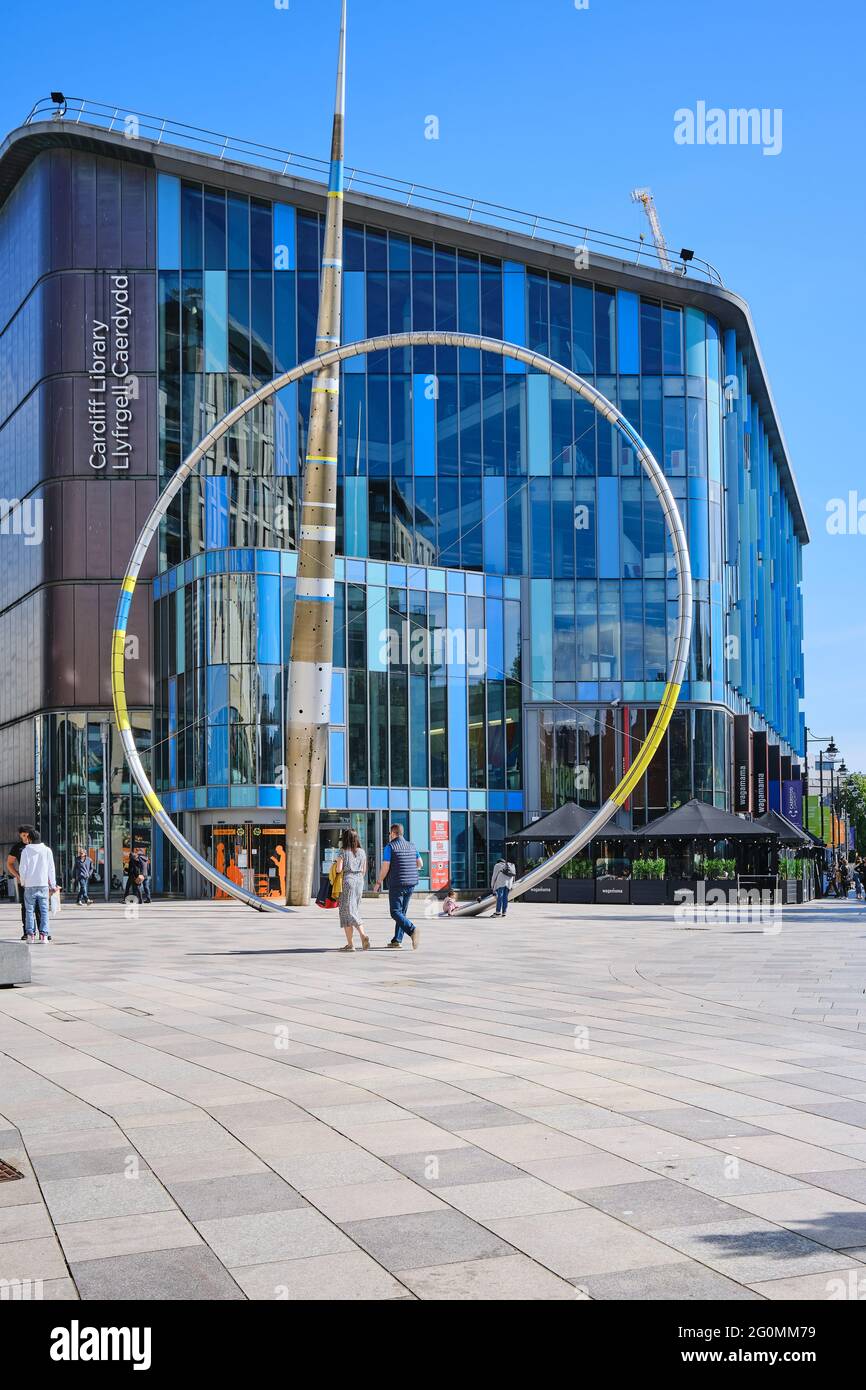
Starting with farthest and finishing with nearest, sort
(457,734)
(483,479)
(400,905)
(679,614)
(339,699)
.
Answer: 1. (483,479)
2. (457,734)
3. (339,699)
4. (679,614)
5. (400,905)

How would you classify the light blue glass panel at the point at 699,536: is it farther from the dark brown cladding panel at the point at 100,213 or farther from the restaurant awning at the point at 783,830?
the dark brown cladding panel at the point at 100,213

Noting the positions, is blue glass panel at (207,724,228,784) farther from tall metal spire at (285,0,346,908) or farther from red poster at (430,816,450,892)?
tall metal spire at (285,0,346,908)

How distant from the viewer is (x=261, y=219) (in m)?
62.4

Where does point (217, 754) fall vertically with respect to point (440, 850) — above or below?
above

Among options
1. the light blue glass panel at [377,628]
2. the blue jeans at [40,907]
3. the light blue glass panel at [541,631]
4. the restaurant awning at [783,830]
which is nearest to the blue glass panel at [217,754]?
the light blue glass panel at [377,628]

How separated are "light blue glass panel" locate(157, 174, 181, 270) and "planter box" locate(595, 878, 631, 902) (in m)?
32.0

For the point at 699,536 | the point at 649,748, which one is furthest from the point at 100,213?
the point at 649,748

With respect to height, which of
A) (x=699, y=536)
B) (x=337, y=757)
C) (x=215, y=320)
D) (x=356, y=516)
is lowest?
(x=337, y=757)

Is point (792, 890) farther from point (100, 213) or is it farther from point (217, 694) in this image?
point (100, 213)

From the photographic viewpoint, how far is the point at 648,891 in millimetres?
47219

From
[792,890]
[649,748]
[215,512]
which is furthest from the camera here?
[215,512]

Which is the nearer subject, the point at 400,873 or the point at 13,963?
the point at 13,963

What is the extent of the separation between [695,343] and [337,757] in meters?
23.7

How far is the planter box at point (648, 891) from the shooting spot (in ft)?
155
